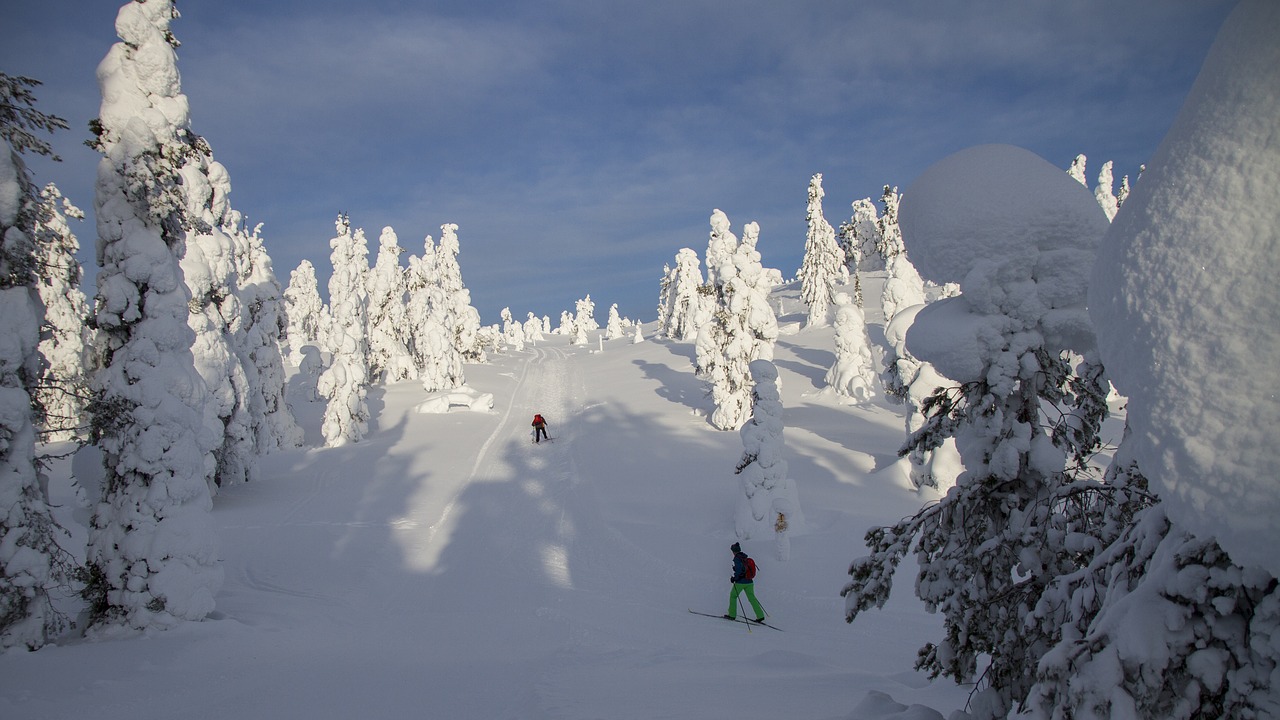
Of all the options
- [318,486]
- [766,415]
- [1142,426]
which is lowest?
[318,486]

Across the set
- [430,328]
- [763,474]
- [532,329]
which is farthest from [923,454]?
[532,329]

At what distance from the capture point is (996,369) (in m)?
5.01

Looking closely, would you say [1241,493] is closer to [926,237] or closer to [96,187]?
[926,237]

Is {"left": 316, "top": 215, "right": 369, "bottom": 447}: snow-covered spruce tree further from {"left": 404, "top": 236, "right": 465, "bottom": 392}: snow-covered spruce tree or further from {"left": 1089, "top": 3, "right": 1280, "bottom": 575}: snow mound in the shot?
{"left": 1089, "top": 3, "right": 1280, "bottom": 575}: snow mound

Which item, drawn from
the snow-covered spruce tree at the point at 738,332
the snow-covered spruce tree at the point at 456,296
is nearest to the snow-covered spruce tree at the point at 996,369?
the snow-covered spruce tree at the point at 738,332

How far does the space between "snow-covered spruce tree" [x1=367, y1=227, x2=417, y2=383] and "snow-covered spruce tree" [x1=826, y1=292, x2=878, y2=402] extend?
118ft

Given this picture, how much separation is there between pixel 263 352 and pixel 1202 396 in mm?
32725

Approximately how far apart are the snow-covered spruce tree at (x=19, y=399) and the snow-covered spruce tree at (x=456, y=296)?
52173 mm

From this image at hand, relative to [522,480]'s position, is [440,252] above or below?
above

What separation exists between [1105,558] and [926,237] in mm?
2689

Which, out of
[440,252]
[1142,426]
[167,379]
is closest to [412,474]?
[167,379]

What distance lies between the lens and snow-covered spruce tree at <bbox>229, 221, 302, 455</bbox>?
25266 mm

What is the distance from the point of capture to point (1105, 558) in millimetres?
3316

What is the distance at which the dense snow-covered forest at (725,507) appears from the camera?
230 cm
